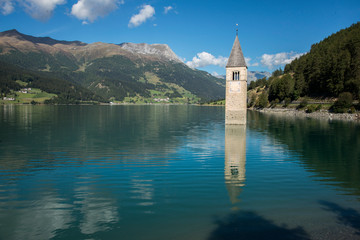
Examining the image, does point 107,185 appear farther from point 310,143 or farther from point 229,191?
point 310,143

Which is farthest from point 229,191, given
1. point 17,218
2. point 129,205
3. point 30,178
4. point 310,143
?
point 310,143

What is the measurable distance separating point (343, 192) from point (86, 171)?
18.2m

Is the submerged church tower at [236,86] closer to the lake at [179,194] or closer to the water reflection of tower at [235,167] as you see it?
the water reflection of tower at [235,167]

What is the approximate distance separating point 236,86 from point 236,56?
23.5 feet

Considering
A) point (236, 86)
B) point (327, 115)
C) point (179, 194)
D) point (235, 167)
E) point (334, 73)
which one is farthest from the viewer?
point (334, 73)

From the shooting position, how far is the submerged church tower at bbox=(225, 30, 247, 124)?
172 ft

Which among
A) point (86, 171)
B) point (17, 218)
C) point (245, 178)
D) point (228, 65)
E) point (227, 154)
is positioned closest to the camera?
point (17, 218)

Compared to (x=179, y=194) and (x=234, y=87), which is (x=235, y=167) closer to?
(x=179, y=194)

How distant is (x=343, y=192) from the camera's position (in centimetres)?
1502

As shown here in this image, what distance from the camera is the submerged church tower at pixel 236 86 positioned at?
172ft

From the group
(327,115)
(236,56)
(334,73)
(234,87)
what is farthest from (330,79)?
(234,87)

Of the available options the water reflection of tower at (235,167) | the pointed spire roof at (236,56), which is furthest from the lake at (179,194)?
the pointed spire roof at (236,56)

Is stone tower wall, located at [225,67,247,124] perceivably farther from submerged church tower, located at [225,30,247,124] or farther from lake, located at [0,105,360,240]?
lake, located at [0,105,360,240]

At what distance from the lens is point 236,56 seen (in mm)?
54438
